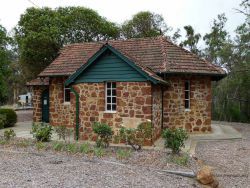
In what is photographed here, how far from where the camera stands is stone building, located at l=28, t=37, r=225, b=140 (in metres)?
14.4

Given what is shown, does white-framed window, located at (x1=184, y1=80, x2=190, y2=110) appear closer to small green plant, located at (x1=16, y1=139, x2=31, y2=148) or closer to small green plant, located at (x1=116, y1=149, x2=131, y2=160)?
small green plant, located at (x1=116, y1=149, x2=131, y2=160)

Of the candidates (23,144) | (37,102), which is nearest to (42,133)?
(23,144)

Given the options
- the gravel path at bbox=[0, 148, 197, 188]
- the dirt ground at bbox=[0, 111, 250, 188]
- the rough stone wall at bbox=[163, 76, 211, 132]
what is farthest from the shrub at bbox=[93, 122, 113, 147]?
the rough stone wall at bbox=[163, 76, 211, 132]

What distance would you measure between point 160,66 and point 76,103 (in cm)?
459

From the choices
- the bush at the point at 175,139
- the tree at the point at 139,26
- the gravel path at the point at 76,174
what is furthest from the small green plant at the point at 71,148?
the tree at the point at 139,26

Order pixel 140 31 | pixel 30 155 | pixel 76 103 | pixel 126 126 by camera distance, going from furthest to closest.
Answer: pixel 140 31 → pixel 76 103 → pixel 126 126 → pixel 30 155

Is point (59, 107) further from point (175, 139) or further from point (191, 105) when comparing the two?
point (175, 139)

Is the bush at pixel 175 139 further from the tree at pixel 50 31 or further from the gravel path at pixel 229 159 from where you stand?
the tree at pixel 50 31

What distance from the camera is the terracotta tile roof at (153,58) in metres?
17.2

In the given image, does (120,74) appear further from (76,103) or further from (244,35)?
(244,35)

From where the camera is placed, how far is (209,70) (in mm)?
17797

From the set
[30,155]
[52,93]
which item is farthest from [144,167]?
[52,93]

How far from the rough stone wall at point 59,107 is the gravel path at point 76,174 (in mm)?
9304

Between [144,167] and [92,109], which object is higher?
[92,109]
